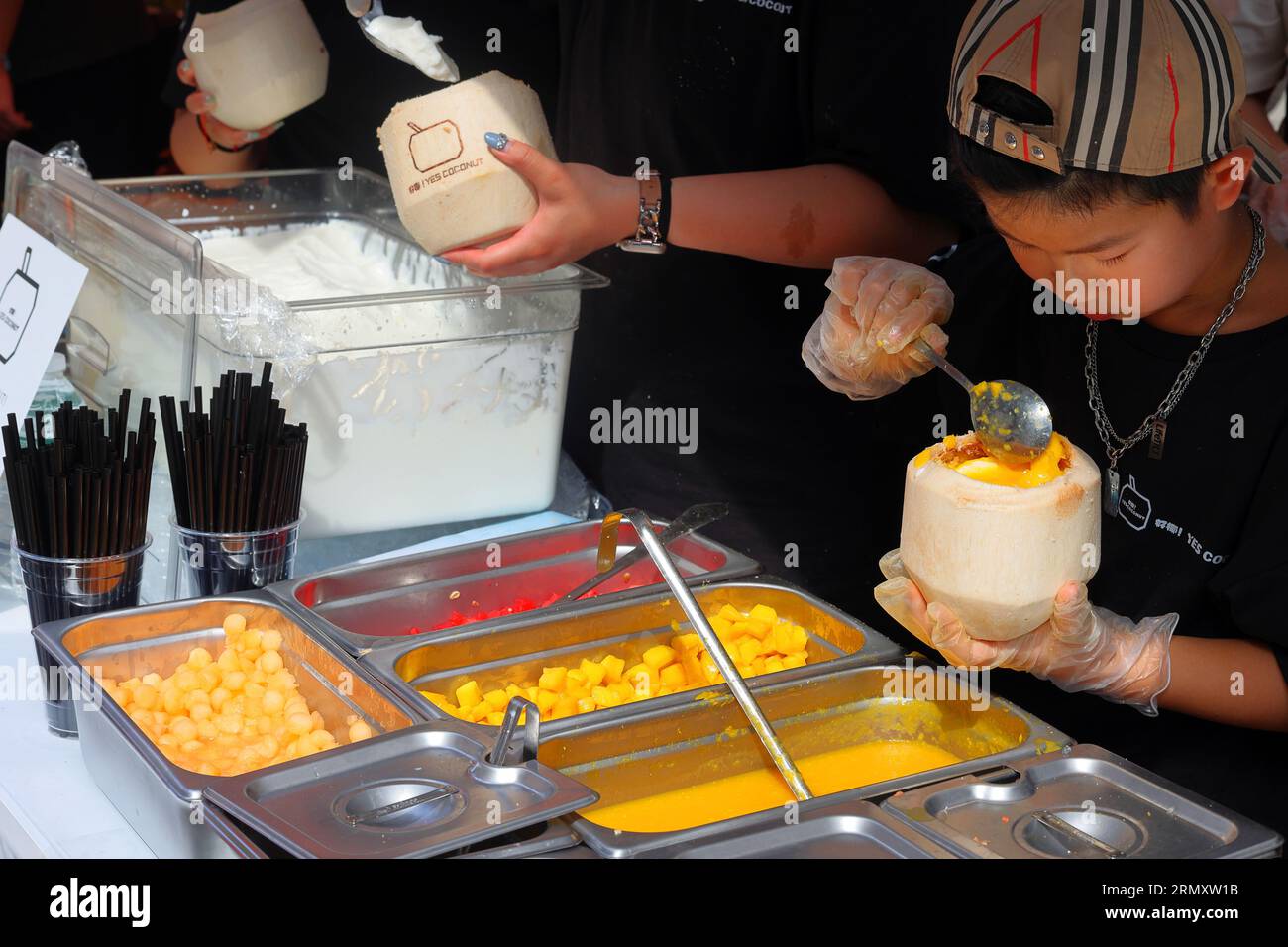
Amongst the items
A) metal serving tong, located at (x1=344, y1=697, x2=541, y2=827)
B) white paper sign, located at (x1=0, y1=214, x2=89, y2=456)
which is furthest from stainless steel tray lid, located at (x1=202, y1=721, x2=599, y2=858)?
white paper sign, located at (x1=0, y1=214, x2=89, y2=456)

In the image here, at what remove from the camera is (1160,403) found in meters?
1.38

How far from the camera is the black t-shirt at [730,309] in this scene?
1770mm

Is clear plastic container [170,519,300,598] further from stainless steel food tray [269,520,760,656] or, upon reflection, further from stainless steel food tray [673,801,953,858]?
stainless steel food tray [673,801,953,858]

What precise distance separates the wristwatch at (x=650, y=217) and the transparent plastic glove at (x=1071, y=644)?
0.60 metres

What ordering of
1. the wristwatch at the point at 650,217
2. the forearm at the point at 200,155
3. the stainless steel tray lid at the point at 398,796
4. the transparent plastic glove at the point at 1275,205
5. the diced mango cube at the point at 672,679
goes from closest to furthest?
the stainless steel tray lid at the point at 398,796 → the diced mango cube at the point at 672,679 → the transparent plastic glove at the point at 1275,205 → the wristwatch at the point at 650,217 → the forearm at the point at 200,155

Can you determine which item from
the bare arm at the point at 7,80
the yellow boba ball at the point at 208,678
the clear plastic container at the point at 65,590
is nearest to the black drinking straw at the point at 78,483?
the clear plastic container at the point at 65,590

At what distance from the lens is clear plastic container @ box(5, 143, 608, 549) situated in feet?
5.25

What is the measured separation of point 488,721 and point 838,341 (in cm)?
56

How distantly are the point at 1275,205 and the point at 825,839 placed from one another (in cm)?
96

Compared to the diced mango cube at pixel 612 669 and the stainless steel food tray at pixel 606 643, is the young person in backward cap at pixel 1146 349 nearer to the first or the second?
the stainless steel food tray at pixel 606 643

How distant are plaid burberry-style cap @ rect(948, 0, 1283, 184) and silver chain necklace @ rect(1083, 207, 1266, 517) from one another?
0.18m

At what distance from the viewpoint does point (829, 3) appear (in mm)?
1640

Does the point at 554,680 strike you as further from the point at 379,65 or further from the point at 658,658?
the point at 379,65

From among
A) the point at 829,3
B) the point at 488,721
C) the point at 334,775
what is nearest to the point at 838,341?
the point at 829,3
